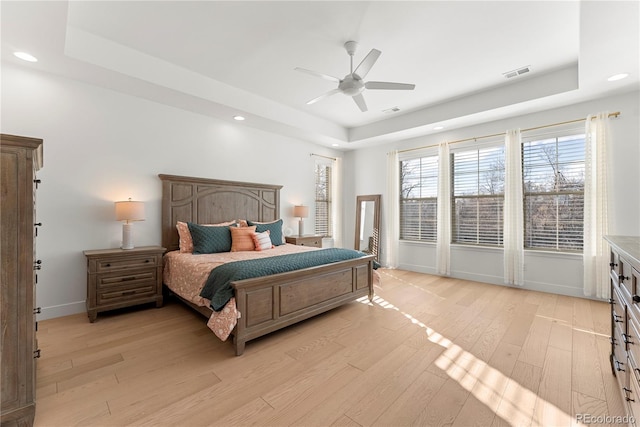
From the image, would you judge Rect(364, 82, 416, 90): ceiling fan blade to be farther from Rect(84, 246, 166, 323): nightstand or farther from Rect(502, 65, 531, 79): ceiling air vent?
Rect(84, 246, 166, 323): nightstand

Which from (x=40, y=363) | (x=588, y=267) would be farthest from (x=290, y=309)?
(x=588, y=267)

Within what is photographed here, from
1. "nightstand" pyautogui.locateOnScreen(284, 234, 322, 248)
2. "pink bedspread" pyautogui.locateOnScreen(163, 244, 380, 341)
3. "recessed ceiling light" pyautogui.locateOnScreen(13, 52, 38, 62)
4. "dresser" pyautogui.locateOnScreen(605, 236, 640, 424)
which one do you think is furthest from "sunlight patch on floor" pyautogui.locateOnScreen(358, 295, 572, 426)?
"recessed ceiling light" pyautogui.locateOnScreen(13, 52, 38, 62)

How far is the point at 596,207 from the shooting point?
362 centimetres

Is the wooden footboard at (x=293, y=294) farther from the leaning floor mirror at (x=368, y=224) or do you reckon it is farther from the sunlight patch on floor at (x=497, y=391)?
the leaning floor mirror at (x=368, y=224)

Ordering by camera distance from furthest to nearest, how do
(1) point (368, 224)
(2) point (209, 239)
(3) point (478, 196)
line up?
(1) point (368, 224) < (3) point (478, 196) < (2) point (209, 239)

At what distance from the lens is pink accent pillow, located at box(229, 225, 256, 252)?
3.84 m

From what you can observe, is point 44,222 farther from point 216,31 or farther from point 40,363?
point 216,31

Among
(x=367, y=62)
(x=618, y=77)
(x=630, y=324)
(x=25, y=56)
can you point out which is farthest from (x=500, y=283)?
(x=25, y=56)

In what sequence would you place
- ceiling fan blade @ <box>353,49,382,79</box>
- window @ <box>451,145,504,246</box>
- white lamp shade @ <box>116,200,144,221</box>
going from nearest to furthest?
ceiling fan blade @ <box>353,49,382,79</box>
white lamp shade @ <box>116,200,144,221</box>
window @ <box>451,145,504,246</box>

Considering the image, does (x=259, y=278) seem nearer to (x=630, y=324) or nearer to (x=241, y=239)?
(x=241, y=239)

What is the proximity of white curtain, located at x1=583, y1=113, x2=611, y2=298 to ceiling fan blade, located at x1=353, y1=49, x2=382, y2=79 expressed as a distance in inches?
129

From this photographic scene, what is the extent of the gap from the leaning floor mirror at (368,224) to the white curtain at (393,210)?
29 centimetres

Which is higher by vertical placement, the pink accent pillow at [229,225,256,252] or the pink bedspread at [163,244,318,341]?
the pink accent pillow at [229,225,256,252]

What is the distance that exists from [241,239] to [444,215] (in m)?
3.54
